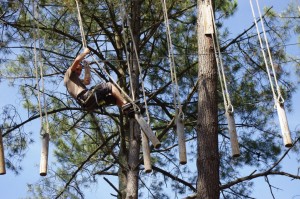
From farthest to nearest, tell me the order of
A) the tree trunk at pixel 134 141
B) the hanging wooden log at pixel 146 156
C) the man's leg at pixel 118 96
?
the tree trunk at pixel 134 141 < the man's leg at pixel 118 96 < the hanging wooden log at pixel 146 156

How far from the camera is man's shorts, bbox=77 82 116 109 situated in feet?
19.4

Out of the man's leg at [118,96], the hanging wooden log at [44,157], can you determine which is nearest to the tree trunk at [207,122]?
the man's leg at [118,96]

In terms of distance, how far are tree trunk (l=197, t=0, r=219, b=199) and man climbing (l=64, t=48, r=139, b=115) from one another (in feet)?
2.36

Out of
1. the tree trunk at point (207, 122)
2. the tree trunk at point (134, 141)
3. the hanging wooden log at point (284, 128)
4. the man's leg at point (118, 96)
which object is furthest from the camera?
the tree trunk at point (134, 141)

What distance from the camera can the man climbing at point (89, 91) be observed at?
19.4ft

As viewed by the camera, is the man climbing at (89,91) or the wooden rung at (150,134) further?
the man climbing at (89,91)

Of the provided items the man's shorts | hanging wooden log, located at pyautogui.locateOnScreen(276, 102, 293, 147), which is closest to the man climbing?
the man's shorts

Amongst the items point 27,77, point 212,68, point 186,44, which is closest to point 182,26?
point 186,44

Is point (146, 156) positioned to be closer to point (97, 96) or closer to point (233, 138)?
point (233, 138)

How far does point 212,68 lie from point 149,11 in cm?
258

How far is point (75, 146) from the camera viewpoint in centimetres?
922

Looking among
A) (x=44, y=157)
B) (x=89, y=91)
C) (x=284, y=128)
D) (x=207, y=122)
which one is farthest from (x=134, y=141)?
(x=284, y=128)

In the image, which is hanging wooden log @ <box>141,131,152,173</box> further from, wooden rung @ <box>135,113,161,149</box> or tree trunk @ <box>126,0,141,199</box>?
tree trunk @ <box>126,0,141,199</box>

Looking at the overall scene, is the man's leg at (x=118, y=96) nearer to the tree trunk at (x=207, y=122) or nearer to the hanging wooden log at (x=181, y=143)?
the tree trunk at (x=207, y=122)
